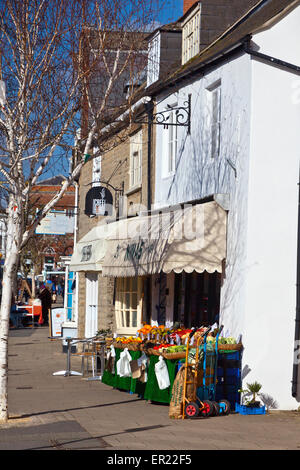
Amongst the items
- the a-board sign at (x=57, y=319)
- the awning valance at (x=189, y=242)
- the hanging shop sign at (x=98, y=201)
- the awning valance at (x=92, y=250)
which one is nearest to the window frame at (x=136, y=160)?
the hanging shop sign at (x=98, y=201)

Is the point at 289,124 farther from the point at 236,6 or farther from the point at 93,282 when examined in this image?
the point at 93,282

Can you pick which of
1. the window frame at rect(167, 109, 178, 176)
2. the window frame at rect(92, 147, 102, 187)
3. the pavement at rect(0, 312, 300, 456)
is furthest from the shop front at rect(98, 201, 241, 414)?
the window frame at rect(92, 147, 102, 187)

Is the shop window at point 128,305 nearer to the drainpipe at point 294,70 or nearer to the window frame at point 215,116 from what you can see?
the window frame at point 215,116

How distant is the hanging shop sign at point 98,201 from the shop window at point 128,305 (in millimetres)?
2014

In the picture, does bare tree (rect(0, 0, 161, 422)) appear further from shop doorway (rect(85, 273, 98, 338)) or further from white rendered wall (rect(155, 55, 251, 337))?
shop doorway (rect(85, 273, 98, 338))

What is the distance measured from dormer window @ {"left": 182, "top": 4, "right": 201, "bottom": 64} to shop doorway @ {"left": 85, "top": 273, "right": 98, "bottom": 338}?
7899 mm

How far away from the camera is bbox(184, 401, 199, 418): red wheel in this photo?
1224cm

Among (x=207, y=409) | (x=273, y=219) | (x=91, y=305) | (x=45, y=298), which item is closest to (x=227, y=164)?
(x=273, y=219)

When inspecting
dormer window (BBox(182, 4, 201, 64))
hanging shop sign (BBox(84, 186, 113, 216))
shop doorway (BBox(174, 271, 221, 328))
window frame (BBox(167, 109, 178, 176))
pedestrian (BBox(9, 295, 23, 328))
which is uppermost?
dormer window (BBox(182, 4, 201, 64))

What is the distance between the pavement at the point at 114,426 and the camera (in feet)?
32.6

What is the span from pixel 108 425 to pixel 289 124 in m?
5.75

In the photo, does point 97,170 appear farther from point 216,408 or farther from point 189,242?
point 216,408

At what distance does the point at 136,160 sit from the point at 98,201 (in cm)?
157

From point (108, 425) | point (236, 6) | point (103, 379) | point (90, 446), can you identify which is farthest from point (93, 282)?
point (90, 446)
